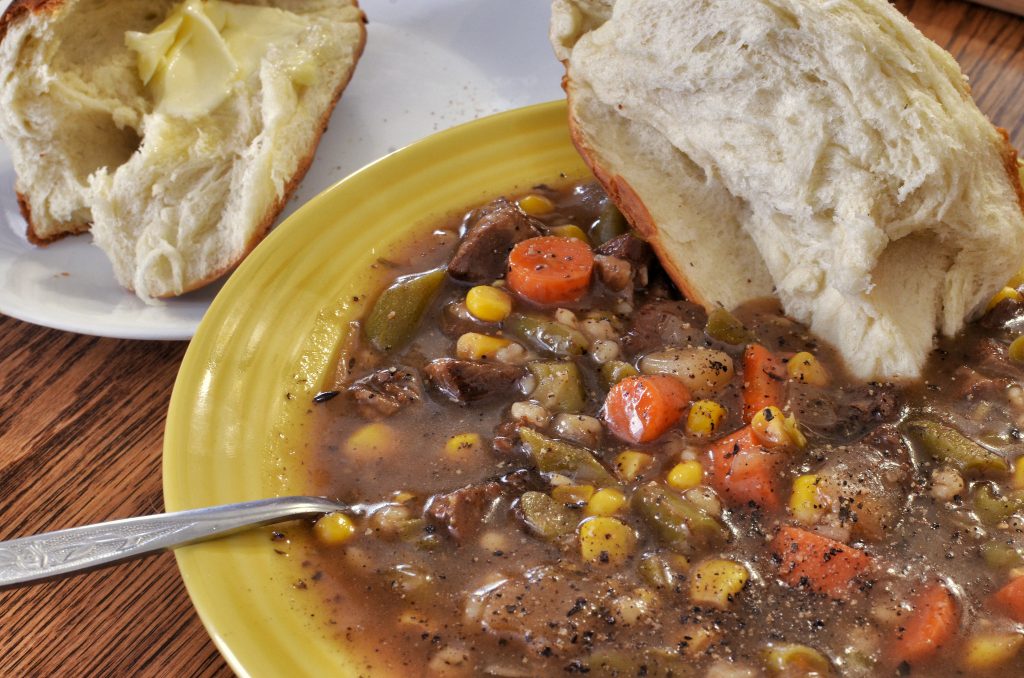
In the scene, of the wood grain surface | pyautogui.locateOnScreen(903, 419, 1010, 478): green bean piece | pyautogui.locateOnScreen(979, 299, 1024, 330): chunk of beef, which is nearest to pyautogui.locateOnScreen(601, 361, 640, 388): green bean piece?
pyautogui.locateOnScreen(903, 419, 1010, 478): green bean piece

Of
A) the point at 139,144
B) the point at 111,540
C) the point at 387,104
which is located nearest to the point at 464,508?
the point at 111,540

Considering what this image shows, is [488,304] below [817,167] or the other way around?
below

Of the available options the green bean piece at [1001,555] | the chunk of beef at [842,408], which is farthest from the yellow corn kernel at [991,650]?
the chunk of beef at [842,408]

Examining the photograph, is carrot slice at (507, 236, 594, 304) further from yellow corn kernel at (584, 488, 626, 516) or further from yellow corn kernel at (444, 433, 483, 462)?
yellow corn kernel at (584, 488, 626, 516)

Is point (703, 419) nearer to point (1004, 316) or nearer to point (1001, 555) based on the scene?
point (1001, 555)

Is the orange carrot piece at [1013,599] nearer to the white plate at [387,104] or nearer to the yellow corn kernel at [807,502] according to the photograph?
the yellow corn kernel at [807,502]
